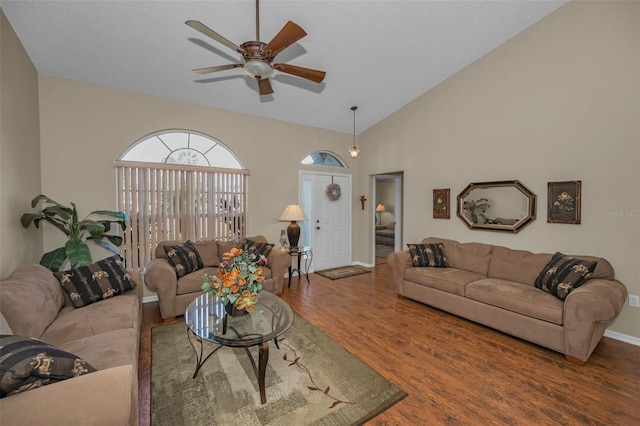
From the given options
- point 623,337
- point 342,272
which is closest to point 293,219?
point 342,272

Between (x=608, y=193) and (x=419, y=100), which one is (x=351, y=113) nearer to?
(x=419, y=100)

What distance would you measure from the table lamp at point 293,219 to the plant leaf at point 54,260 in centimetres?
287

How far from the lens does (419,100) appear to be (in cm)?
484

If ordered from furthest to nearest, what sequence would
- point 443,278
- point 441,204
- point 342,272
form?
1. point 342,272
2. point 441,204
3. point 443,278

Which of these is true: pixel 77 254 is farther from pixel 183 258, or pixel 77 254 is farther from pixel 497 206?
pixel 497 206

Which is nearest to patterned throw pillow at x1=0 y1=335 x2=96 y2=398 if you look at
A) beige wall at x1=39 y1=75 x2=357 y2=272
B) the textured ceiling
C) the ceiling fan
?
the ceiling fan

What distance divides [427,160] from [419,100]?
1.11 meters

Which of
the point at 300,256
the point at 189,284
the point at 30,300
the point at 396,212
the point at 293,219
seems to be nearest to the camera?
the point at 30,300

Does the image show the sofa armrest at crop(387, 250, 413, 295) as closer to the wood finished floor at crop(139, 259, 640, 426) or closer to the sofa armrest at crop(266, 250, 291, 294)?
the wood finished floor at crop(139, 259, 640, 426)

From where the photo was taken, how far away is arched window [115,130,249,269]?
382 cm

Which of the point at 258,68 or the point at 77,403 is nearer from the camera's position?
the point at 77,403

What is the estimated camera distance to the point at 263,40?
3047 mm

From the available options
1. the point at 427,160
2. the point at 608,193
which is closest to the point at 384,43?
the point at 427,160

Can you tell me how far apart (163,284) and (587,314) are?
4.29 metres
